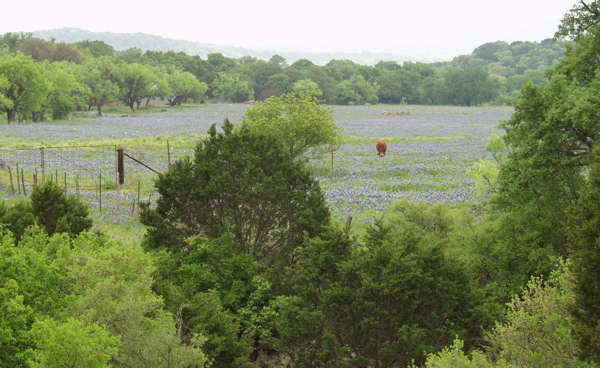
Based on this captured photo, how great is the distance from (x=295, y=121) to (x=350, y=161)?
38.1ft

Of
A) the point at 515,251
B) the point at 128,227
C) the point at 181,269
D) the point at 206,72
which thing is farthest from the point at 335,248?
the point at 206,72

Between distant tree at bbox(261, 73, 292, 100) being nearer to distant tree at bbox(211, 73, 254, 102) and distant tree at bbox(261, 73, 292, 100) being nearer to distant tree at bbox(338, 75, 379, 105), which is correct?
distant tree at bbox(211, 73, 254, 102)

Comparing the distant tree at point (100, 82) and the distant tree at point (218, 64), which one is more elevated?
the distant tree at point (218, 64)

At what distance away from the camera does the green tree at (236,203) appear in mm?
18453

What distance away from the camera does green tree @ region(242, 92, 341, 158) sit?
1496 inches

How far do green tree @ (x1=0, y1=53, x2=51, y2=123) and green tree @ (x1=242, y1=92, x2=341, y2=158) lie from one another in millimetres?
55350

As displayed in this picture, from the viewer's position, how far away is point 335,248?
15.9 meters

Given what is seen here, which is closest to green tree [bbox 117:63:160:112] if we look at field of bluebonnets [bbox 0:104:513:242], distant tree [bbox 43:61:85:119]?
distant tree [bbox 43:61:85:119]

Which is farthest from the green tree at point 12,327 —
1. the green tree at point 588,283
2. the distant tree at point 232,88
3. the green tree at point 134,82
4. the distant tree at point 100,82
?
the distant tree at point 232,88

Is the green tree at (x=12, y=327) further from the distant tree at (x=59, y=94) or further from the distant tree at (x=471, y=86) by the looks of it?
the distant tree at (x=471, y=86)

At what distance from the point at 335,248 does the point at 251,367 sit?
166 inches

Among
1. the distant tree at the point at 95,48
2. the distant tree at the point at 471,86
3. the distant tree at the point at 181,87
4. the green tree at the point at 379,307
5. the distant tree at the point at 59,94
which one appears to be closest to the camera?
the green tree at the point at 379,307

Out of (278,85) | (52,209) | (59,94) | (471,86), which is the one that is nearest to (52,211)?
(52,209)

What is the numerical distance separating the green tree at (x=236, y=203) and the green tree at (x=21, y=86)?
7059 cm
